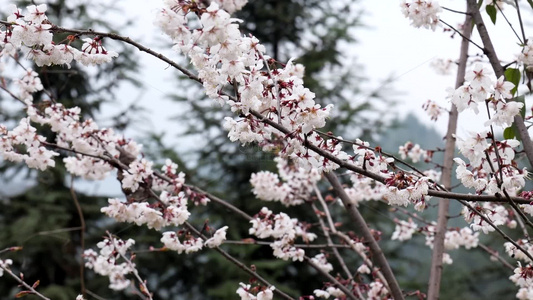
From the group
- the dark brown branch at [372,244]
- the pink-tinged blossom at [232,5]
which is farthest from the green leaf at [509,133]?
the pink-tinged blossom at [232,5]

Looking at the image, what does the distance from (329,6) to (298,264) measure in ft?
12.2

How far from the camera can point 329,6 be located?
770cm

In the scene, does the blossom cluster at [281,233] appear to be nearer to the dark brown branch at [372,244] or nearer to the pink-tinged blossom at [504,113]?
the dark brown branch at [372,244]

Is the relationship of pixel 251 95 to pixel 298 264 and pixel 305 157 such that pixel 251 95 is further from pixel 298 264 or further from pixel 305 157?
pixel 298 264

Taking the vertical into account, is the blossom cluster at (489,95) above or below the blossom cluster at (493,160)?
above

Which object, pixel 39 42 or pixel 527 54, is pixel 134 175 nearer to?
pixel 39 42

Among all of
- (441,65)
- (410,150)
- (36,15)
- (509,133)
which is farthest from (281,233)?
(36,15)

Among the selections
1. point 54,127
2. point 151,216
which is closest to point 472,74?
point 151,216

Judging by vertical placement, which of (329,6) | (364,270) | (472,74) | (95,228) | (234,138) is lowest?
(234,138)

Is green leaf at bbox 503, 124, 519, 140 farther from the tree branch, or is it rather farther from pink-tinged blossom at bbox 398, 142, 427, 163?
pink-tinged blossom at bbox 398, 142, 427, 163

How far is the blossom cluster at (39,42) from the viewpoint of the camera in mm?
1149

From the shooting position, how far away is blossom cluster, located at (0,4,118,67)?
1.15 meters

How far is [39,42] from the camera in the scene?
45.6 inches

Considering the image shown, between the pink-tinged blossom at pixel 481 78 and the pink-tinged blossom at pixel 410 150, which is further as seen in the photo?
the pink-tinged blossom at pixel 410 150
